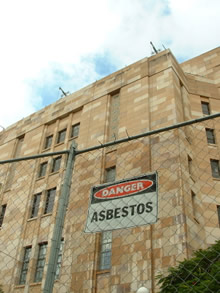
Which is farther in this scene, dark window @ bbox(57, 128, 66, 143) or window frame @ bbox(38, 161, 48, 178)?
dark window @ bbox(57, 128, 66, 143)

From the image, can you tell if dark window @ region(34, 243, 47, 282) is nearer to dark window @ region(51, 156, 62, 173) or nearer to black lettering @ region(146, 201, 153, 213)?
dark window @ region(51, 156, 62, 173)

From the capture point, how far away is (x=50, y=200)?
21.7 meters

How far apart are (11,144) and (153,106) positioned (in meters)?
13.6

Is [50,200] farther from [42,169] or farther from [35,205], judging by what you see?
[42,169]

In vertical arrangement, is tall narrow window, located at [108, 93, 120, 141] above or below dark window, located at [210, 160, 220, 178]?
above

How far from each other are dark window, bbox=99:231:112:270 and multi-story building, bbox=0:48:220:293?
5 centimetres

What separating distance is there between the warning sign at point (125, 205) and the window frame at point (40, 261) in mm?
14832

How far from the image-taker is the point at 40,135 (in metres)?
26.4

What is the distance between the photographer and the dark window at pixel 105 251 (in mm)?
16842

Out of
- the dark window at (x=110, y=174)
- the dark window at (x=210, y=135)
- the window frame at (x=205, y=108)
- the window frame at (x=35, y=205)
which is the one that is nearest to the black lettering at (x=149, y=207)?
the dark window at (x=110, y=174)

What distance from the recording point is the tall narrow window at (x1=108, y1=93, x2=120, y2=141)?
22.1m

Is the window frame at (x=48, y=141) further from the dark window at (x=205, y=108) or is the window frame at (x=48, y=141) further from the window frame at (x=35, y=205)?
the dark window at (x=205, y=108)

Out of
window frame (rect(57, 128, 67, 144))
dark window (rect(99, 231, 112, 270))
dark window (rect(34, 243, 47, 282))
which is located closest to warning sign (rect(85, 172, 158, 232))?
dark window (rect(99, 231, 112, 270))

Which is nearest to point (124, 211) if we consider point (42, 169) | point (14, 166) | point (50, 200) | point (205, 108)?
point (50, 200)
